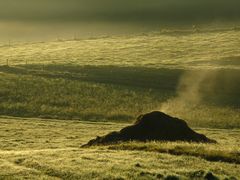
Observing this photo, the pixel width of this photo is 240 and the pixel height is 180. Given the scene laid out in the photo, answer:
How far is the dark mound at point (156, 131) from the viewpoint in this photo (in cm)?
3331

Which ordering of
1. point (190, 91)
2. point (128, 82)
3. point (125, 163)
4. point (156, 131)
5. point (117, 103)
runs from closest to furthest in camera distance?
point (125, 163)
point (156, 131)
point (117, 103)
point (190, 91)
point (128, 82)

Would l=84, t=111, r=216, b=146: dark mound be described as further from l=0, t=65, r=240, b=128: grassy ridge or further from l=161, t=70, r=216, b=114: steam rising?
l=161, t=70, r=216, b=114: steam rising

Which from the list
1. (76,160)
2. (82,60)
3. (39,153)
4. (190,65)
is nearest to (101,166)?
(76,160)

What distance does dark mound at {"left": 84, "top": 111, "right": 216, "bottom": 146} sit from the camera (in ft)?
109

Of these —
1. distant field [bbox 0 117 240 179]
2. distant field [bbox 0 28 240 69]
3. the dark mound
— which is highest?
distant field [bbox 0 28 240 69]

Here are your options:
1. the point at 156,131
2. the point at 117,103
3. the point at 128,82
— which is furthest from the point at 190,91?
the point at 156,131

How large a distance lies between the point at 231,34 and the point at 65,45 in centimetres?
4918

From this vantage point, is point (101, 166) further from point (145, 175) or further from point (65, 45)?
point (65, 45)

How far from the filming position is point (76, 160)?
2286 centimetres

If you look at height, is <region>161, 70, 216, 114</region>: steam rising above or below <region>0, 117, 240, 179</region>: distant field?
above

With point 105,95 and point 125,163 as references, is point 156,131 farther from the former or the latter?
point 105,95

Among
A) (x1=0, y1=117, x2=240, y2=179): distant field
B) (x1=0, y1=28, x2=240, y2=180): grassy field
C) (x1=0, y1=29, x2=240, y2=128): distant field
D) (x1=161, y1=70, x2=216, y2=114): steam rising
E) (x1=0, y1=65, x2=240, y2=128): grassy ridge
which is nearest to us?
(x1=0, y1=117, x2=240, y2=179): distant field

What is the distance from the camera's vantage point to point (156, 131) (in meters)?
34.4

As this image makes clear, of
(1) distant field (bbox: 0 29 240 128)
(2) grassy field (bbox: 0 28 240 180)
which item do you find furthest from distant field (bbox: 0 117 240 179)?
(1) distant field (bbox: 0 29 240 128)
